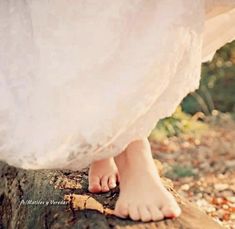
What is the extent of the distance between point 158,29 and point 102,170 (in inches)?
24.5

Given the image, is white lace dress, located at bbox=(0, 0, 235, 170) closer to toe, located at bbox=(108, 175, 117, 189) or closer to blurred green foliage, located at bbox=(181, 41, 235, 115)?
toe, located at bbox=(108, 175, 117, 189)

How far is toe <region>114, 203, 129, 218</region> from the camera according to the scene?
7.80 feet

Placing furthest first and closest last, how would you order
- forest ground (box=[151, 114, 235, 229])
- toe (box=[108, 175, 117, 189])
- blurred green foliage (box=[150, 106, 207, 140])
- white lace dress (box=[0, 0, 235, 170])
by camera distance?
blurred green foliage (box=[150, 106, 207, 140]) < forest ground (box=[151, 114, 235, 229]) < toe (box=[108, 175, 117, 189]) < white lace dress (box=[0, 0, 235, 170])

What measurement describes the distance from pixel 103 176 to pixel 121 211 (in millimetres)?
259

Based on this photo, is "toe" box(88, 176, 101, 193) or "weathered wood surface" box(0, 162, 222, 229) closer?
"weathered wood surface" box(0, 162, 222, 229)

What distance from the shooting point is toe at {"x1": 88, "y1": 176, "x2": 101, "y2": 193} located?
2609mm

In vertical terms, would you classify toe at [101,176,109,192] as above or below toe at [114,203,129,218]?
below

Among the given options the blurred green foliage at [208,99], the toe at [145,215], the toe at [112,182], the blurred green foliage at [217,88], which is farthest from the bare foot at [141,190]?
the blurred green foliage at [217,88]

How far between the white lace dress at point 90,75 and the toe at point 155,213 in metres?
0.23

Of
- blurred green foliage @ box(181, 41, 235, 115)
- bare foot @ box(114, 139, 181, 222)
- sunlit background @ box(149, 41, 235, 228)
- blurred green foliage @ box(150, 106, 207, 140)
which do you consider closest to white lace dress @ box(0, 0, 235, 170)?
bare foot @ box(114, 139, 181, 222)

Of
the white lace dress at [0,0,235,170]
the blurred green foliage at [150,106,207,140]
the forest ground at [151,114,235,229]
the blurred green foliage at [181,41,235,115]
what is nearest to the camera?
the white lace dress at [0,0,235,170]

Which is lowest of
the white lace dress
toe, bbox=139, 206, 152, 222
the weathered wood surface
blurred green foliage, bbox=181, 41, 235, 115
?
blurred green foliage, bbox=181, 41, 235, 115

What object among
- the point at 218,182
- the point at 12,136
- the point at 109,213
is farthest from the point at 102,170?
the point at 218,182

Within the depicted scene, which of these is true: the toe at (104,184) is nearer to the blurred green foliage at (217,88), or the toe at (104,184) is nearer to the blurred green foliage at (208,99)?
the blurred green foliage at (208,99)
